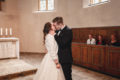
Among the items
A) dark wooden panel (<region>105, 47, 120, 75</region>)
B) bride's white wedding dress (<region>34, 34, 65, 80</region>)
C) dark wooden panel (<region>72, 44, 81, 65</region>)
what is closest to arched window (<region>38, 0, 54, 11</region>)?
dark wooden panel (<region>72, 44, 81, 65</region>)

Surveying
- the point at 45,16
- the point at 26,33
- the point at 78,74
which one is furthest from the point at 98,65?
the point at 26,33

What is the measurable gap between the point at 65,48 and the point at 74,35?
15.8 ft

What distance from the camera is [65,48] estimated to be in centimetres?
258

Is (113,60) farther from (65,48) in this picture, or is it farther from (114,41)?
(65,48)

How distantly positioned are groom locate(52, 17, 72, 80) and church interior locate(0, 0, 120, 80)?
5.45 ft

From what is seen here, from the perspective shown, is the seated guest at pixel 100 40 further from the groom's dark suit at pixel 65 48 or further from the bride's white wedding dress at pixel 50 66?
the bride's white wedding dress at pixel 50 66

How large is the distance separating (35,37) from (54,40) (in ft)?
22.3

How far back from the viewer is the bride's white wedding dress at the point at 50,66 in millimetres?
2369

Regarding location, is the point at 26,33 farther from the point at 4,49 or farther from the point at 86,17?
the point at 86,17

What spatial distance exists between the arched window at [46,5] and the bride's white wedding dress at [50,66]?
6.82m

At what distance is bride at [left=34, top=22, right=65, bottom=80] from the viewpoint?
2.37 m

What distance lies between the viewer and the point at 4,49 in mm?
6426

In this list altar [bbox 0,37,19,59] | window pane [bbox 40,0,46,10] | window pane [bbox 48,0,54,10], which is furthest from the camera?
window pane [bbox 40,0,46,10]

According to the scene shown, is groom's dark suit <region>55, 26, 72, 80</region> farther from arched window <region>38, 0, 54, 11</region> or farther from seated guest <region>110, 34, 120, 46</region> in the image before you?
arched window <region>38, 0, 54, 11</region>
